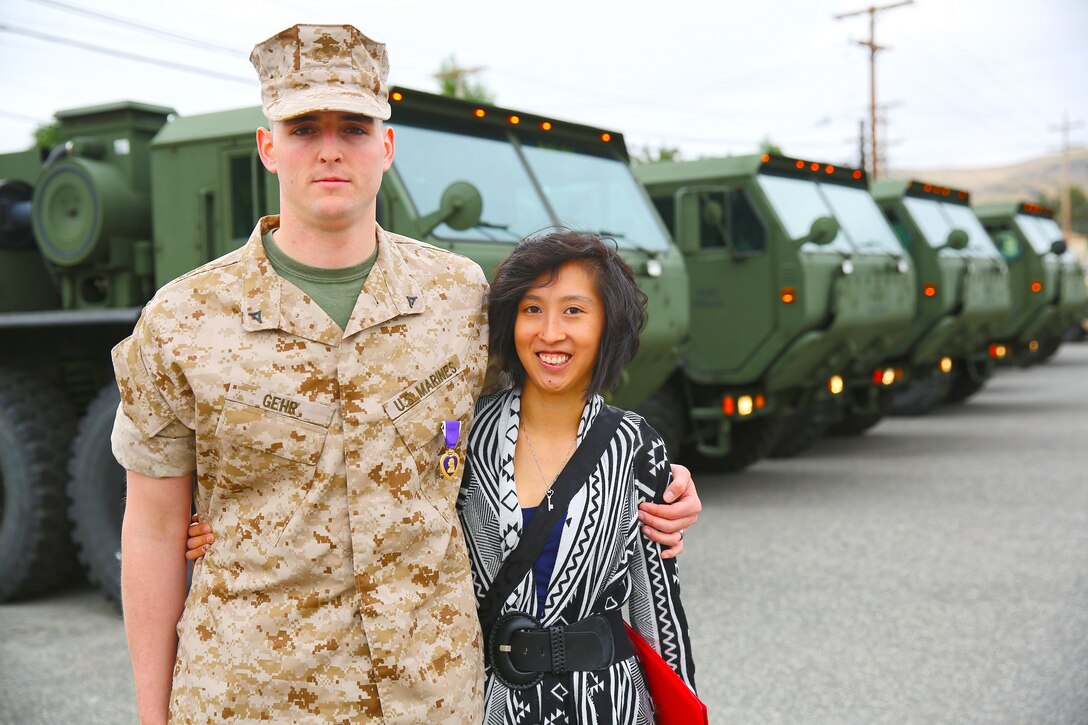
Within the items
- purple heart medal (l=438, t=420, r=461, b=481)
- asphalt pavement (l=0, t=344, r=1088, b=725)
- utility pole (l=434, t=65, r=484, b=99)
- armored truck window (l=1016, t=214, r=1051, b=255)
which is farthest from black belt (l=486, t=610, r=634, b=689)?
utility pole (l=434, t=65, r=484, b=99)

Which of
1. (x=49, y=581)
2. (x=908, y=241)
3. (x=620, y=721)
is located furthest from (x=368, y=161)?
(x=908, y=241)

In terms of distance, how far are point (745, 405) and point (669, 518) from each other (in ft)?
19.4

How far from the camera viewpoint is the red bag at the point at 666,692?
2.05 metres

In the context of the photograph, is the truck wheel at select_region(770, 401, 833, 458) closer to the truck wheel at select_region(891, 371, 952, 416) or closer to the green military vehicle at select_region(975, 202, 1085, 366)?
the truck wheel at select_region(891, 371, 952, 416)

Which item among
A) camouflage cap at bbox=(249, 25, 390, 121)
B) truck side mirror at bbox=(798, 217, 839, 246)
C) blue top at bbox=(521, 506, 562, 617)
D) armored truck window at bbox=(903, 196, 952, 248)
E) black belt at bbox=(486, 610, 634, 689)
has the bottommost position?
black belt at bbox=(486, 610, 634, 689)

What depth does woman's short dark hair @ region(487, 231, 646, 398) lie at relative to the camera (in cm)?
205

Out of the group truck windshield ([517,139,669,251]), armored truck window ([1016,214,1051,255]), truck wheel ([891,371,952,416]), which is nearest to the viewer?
truck windshield ([517,139,669,251])

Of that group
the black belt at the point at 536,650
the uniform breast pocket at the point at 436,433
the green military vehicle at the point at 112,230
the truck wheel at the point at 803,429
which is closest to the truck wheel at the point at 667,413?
the green military vehicle at the point at 112,230

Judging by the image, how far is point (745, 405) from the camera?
7.88 meters

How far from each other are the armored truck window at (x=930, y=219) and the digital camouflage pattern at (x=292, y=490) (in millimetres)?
9967

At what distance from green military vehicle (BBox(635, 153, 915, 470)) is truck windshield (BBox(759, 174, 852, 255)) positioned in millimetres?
11

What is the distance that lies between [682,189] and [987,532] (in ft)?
9.22

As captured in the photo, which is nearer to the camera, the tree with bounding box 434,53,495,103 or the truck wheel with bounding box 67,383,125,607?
the truck wheel with bounding box 67,383,125,607

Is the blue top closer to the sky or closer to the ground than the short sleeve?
closer to the ground
